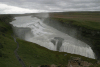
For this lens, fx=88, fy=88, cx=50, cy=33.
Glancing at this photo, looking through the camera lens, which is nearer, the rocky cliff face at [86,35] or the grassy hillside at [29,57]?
Result: the grassy hillside at [29,57]

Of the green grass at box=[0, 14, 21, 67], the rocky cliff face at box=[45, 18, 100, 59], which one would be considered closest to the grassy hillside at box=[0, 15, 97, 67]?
the green grass at box=[0, 14, 21, 67]

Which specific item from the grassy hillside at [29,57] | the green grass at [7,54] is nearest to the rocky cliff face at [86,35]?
the grassy hillside at [29,57]

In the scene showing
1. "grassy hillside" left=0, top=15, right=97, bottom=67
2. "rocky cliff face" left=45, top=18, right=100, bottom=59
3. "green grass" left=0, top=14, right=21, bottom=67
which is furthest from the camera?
"rocky cliff face" left=45, top=18, right=100, bottom=59

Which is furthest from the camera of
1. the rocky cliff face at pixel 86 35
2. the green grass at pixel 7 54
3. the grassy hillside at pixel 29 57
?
the rocky cliff face at pixel 86 35

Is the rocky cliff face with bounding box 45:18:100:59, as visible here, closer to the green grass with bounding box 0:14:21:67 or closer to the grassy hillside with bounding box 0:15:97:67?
the grassy hillside with bounding box 0:15:97:67

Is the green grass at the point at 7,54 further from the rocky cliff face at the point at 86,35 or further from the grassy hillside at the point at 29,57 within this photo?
the rocky cliff face at the point at 86,35

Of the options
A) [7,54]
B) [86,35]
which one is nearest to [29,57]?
[7,54]

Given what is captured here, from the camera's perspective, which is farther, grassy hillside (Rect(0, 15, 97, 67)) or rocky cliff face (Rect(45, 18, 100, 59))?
rocky cliff face (Rect(45, 18, 100, 59))

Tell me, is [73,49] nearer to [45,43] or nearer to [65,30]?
[45,43]

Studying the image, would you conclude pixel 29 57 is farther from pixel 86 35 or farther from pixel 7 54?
pixel 86 35

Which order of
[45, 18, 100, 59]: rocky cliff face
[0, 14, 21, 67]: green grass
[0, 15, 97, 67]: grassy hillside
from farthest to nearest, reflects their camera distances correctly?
[45, 18, 100, 59]: rocky cliff face
[0, 15, 97, 67]: grassy hillside
[0, 14, 21, 67]: green grass

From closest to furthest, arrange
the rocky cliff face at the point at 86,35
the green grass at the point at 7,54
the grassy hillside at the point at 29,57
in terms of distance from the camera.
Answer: the green grass at the point at 7,54
the grassy hillside at the point at 29,57
the rocky cliff face at the point at 86,35

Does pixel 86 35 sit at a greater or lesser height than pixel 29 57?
greater
